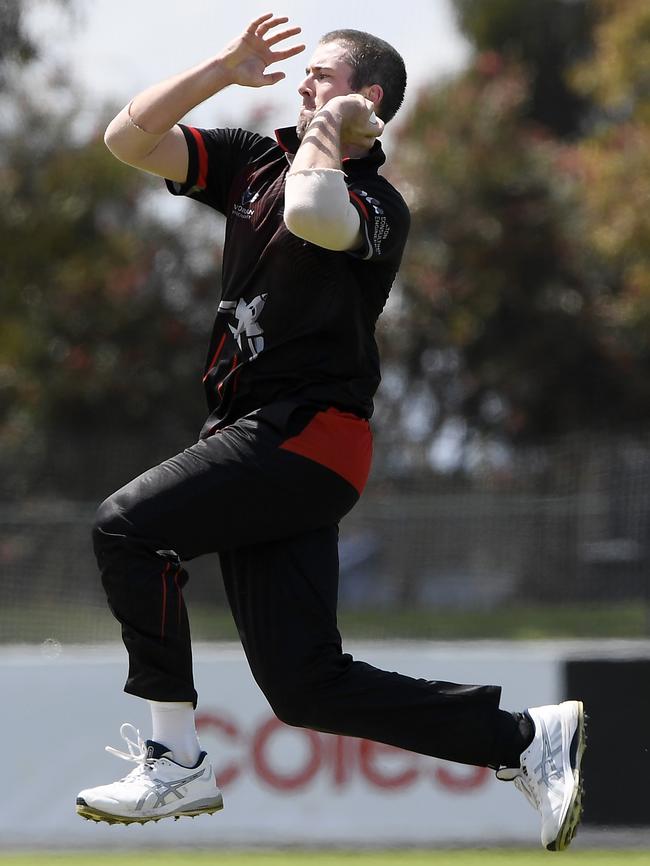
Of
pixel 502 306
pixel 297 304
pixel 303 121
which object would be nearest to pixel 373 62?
pixel 303 121

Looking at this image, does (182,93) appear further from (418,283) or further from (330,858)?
(418,283)

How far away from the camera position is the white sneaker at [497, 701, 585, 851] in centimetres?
409

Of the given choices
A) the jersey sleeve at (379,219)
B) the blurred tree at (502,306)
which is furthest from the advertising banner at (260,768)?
the blurred tree at (502,306)

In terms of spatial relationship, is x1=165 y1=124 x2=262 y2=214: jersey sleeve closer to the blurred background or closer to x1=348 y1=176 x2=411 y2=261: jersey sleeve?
x1=348 y1=176 x2=411 y2=261: jersey sleeve

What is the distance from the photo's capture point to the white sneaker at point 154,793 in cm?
391

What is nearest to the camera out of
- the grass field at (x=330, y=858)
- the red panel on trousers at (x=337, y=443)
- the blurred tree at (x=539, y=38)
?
the red panel on trousers at (x=337, y=443)

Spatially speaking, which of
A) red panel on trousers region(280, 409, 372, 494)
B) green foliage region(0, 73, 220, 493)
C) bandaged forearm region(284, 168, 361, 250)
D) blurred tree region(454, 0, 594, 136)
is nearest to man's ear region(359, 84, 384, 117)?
bandaged forearm region(284, 168, 361, 250)

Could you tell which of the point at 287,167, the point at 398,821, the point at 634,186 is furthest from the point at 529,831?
the point at 634,186

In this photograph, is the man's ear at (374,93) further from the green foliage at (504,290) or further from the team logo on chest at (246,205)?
the green foliage at (504,290)

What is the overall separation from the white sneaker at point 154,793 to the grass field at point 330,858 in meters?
2.65

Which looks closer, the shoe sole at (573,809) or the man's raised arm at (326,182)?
the man's raised arm at (326,182)

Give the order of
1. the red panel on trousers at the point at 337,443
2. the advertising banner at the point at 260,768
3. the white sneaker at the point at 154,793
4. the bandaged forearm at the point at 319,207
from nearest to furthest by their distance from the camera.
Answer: the bandaged forearm at the point at 319,207
the white sneaker at the point at 154,793
the red panel on trousers at the point at 337,443
the advertising banner at the point at 260,768

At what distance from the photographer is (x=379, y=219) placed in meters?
4.00

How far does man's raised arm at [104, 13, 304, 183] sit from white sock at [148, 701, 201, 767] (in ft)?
4.96
